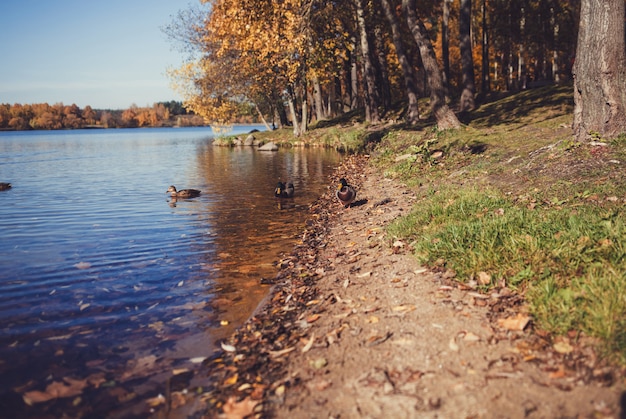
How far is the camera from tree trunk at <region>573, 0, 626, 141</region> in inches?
390

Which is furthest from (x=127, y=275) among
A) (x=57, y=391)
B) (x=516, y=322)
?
(x=516, y=322)

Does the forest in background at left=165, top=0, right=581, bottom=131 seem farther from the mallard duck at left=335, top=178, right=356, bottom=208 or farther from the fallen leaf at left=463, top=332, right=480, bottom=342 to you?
the fallen leaf at left=463, top=332, right=480, bottom=342

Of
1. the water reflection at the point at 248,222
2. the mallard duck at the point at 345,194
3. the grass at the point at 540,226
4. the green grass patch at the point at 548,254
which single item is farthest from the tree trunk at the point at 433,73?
the green grass patch at the point at 548,254

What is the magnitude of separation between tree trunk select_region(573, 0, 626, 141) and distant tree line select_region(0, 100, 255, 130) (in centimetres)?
12997

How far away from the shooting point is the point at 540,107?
69.1 ft

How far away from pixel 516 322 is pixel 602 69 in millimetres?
8067

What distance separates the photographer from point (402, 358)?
4.46 m

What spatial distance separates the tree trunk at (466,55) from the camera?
22984 mm

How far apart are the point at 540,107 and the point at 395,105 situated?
16319 mm

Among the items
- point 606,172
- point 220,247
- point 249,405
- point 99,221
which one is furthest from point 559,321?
→ point 99,221

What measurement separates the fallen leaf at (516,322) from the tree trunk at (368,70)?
75.1 feet

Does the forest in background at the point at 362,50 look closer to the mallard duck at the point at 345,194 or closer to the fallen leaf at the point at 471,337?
the mallard duck at the point at 345,194

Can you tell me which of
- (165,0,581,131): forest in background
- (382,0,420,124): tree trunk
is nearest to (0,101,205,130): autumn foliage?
(165,0,581,131): forest in background

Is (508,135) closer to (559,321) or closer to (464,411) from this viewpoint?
(559,321)
